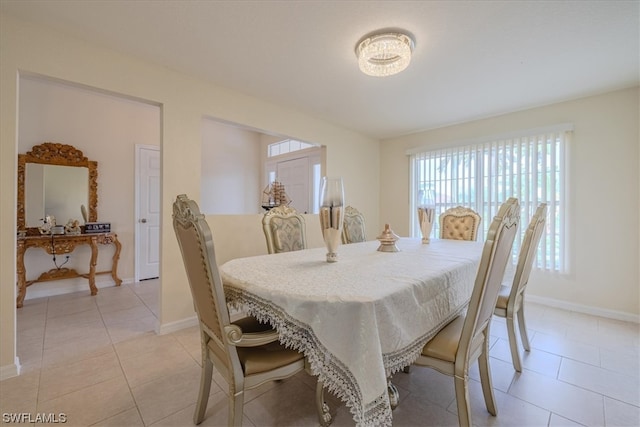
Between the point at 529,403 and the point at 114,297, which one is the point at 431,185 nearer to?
the point at 529,403

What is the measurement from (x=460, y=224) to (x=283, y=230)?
204cm

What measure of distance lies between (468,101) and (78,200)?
17.1ft

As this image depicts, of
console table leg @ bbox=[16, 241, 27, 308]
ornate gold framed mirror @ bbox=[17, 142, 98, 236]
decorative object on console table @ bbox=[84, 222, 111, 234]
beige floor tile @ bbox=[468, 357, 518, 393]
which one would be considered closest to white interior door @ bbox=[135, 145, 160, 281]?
decorative object on console table @ bbox=[84, 222, 111, 234]

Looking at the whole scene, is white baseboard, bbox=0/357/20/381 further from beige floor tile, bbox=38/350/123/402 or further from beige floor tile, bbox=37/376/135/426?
beige floor tile, bbox=37/376/135/426

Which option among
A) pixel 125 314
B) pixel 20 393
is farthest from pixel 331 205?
pixel 125 314

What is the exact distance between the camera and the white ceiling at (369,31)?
1.69 m

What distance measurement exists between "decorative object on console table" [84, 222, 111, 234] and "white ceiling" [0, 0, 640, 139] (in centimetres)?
256

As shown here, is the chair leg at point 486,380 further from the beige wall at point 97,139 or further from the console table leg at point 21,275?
the console table leg at point 21,275

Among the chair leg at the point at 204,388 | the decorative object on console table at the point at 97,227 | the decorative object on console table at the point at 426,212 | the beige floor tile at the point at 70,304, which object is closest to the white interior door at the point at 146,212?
the decorative object on console table at the point at 97,227

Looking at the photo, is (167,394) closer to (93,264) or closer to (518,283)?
(518,283)

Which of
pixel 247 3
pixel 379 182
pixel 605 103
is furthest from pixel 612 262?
pixel 247 3

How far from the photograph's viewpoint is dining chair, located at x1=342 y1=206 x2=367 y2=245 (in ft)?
9.26

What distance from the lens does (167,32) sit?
6.36ft

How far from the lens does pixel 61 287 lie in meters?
3.54
